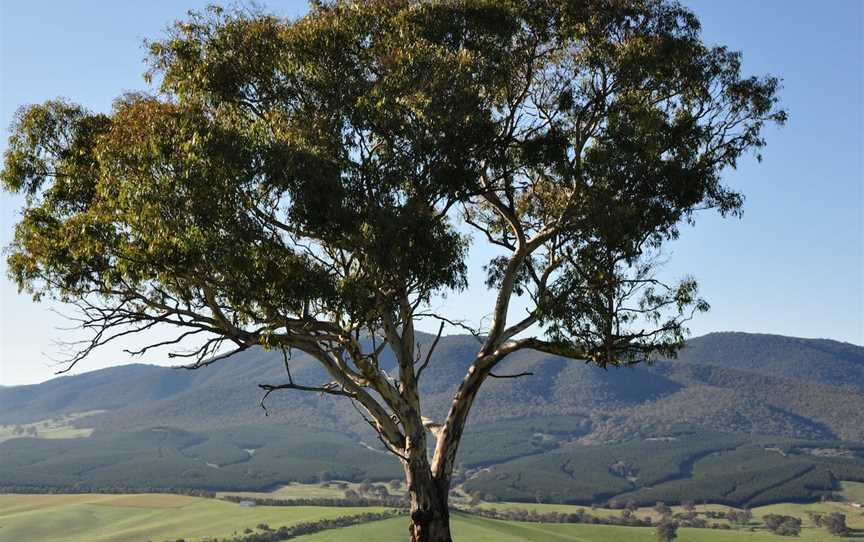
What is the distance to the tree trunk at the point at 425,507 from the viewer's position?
63.3 ft

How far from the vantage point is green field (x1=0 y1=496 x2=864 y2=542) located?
339 feet

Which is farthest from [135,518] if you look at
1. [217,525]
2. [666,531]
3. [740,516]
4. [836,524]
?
[836,524]

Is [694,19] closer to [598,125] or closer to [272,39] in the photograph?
[598,125]

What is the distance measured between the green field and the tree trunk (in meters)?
78.0

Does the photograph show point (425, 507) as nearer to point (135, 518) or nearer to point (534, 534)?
point (534, 534)

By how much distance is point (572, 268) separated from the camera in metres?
20.0

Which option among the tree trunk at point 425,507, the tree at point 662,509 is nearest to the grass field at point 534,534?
the tree at point 662,509

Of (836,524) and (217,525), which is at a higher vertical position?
(217,525)

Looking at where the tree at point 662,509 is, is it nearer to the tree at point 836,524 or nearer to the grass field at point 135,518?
the tree at point 836,524

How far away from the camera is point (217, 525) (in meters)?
116

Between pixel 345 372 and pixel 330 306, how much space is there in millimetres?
2338

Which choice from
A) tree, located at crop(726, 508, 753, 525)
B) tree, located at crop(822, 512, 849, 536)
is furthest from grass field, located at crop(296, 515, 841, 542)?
tree, located at crop(726, 508, 753, 525)

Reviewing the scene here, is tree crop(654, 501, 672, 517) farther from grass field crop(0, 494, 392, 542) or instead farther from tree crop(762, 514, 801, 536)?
grass field crop(0, 494, 392, 542)

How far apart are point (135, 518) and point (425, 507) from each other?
11939cm
